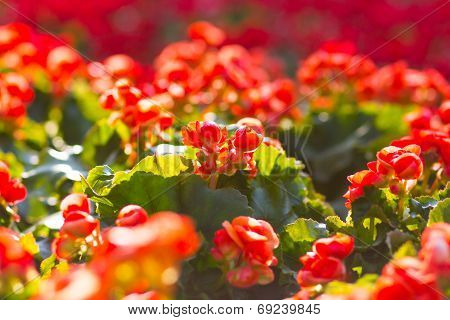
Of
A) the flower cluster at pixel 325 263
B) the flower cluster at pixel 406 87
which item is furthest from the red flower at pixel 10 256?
the flower cluster at pixel 406 87

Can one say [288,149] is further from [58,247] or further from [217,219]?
[58,247]

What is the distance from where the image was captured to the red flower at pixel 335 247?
0.92m

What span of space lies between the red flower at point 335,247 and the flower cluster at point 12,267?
1.22 ft

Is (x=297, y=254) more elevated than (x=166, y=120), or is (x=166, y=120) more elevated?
(x=166, y=120)

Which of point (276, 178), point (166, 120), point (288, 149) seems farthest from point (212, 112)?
point (276, 178)

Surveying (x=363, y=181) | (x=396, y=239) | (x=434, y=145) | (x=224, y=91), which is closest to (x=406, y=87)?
(x=224, y=91)

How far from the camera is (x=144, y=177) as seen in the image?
1048 mm

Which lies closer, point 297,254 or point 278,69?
point 297,254

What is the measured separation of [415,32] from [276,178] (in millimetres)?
2195

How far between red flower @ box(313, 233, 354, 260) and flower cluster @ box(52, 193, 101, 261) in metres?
0.29

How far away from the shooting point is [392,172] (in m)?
1.05

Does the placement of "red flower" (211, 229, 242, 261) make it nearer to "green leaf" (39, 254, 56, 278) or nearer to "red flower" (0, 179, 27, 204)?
"green leaf" (39, 254, 56, 278)

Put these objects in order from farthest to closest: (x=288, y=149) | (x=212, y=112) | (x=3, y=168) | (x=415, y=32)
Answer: (x=415, y=32) → (x=212, y=112) → (x=288, y=149) → (x=3, y=168)

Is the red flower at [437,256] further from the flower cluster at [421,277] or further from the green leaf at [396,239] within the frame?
the green leaf at [396,239]
